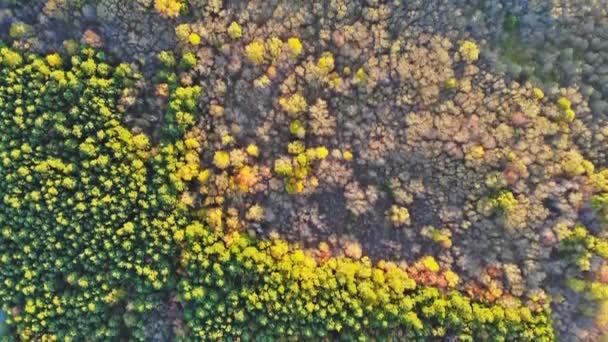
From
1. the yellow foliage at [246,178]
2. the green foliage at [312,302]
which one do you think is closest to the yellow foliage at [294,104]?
the yellow foliage at [246,178]

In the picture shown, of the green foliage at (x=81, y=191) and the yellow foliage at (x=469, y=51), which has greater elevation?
the yellow foliage at (x=469, y=51)

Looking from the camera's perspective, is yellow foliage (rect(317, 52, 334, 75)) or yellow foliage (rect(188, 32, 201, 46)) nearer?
yellow foliage (rect(317, 52, 334, 75))

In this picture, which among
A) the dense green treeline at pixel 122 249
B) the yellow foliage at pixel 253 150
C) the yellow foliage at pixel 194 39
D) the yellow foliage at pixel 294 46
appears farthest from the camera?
the yellow foliage at pixel 253 150

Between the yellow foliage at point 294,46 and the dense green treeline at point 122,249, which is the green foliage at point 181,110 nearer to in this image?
the dense green treeline at point 122,249

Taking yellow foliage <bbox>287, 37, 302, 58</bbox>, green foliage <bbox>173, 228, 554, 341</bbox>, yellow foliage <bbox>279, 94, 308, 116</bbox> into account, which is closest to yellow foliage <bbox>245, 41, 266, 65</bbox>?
yellow foliage <bbox>287, 37, 302, 58</bbox>

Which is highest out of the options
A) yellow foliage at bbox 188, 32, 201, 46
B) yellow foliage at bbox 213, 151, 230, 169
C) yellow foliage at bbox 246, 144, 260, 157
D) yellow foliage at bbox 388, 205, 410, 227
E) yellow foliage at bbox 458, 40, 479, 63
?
yellow foliage at bbox 458, 40, 479, 63

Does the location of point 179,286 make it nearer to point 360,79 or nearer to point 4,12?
point 360,79

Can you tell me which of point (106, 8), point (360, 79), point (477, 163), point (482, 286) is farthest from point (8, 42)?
point (482, 286)

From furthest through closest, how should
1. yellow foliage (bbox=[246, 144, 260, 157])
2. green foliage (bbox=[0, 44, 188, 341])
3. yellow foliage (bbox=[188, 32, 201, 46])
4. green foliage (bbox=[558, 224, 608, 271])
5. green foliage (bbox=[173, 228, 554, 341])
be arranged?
1. yellow foliage (bbox=[246, 144, 260, 157])
2. green foliage (bbox=[0, 44, 188, 341])
3. yellow foliage (bbox=[188, 32, 201, 46])
4. green foliage (bbox=[173, 228, 554, 341])
5. green foliage (bbox=[558, 224, 608, 271])

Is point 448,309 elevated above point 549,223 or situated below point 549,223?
below

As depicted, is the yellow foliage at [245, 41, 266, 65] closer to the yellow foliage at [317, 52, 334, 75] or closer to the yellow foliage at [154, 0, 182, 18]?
the yellow foliage at [317, 52, 334, 75]

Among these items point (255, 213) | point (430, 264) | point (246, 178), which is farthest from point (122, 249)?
point (430, 264)
